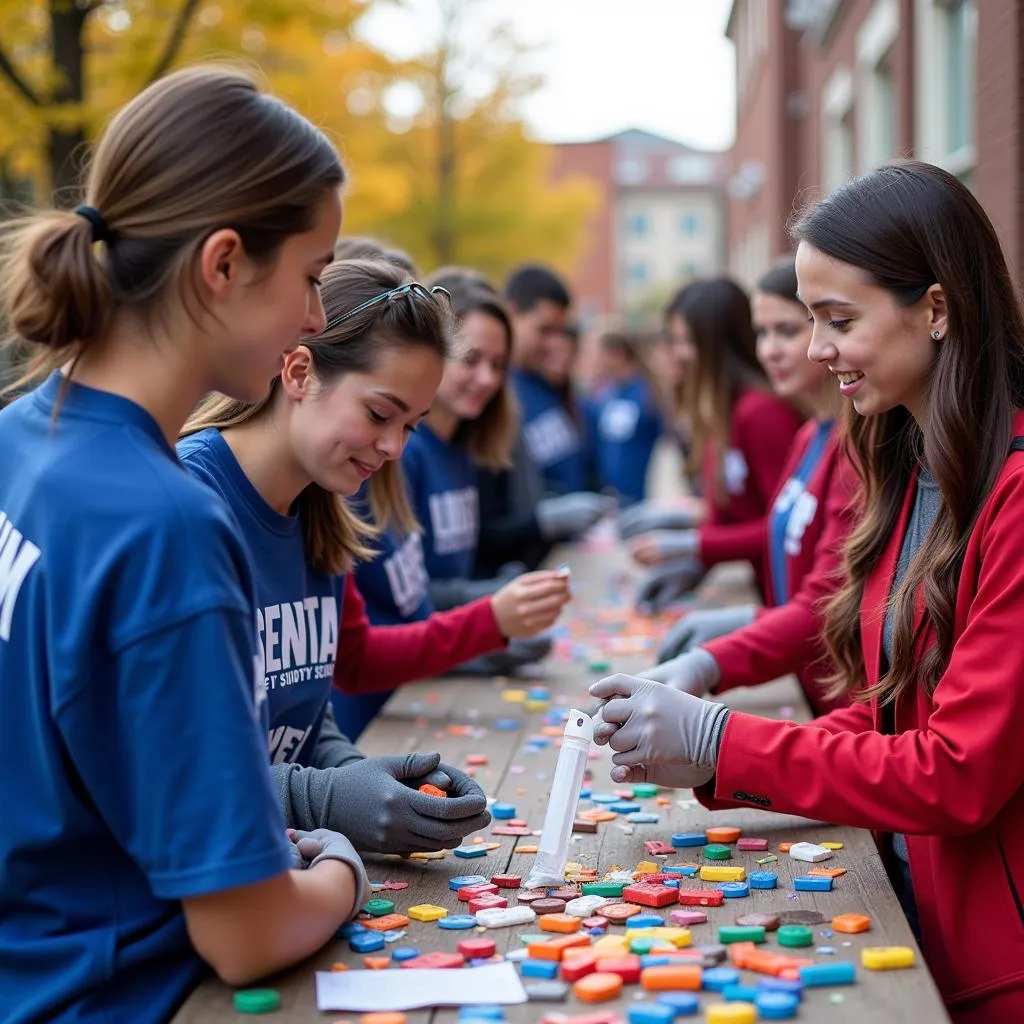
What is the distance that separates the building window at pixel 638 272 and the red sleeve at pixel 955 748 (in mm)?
72106

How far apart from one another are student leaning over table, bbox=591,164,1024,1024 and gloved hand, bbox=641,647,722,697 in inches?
24.1

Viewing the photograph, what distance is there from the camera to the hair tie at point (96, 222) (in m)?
1.75

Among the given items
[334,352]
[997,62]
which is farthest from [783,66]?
[334,352]

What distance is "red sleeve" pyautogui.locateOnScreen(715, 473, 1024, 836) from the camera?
81.4 inches

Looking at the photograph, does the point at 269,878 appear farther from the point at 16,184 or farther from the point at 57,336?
the point at 16,184

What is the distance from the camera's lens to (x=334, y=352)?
2.56m

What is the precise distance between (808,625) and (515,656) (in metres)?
1.09

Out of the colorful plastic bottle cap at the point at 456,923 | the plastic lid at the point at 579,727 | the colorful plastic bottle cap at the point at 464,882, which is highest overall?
the plastic lid at the point at 579,727

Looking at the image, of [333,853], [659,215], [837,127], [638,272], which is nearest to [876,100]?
[837,127]

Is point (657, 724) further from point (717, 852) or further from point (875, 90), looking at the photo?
point (875, 90)

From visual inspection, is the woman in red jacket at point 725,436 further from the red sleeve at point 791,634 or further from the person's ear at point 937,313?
the person's ear at point 937,313

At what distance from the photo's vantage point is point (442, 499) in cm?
469

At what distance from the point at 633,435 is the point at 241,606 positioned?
29.7 feet

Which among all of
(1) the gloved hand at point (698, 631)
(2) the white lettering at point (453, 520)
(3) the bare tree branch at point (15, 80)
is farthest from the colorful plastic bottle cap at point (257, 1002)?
(3) the bare tree branch at point (15, 80)
